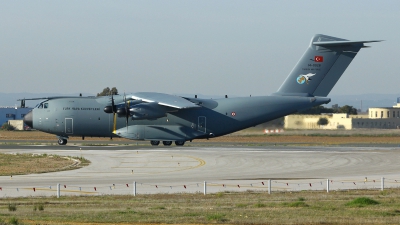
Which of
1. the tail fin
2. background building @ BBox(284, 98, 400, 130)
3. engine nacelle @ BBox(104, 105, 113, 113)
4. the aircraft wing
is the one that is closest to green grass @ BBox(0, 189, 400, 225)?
the aircraft wing

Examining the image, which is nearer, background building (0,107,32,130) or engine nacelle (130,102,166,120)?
engine nacelle (130,102,166,120)

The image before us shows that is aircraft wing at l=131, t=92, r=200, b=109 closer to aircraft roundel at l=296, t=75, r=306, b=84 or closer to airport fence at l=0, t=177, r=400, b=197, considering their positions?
aircraft roundel at l=296, t=75, r=306, b=84

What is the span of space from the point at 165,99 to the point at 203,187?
26.4 meters

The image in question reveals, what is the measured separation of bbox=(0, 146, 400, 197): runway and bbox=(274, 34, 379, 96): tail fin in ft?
27.0

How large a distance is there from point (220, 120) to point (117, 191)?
29739 mm

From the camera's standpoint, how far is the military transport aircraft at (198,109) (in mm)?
53750

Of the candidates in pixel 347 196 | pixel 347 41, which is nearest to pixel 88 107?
pixel 347 41

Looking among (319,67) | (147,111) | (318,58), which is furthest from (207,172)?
(318,58)

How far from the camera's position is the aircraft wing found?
51812 millimetres

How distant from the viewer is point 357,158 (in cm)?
4278

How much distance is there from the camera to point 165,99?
53.2 metres

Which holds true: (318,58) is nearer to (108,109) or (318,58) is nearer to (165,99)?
(165,99)

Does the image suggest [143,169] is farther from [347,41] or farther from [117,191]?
[347,41]

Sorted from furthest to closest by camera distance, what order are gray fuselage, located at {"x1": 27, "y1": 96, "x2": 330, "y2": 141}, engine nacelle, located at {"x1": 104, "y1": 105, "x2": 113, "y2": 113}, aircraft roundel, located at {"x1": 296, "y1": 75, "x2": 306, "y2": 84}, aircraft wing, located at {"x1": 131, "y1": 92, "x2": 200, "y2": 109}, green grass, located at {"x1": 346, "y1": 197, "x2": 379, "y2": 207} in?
gray fuselage, located at {"x1": 27, "y1": 96, "x2": 330, "y2": 141} → aircraft roundel, located at {"x1": 296, "y1": 75, "x2": 306, "y2": 84} → engine nacelle, located at {"x1": 104, "y1": 105, "x2": 113, "y2": 113} → aircraft wing, located at {"x1": 131, "y1": 92, "x2": 200, "y2": 109} → green grass, located at {"x1": 346, "y1": 197, "x2": 379, "y2": 207}
